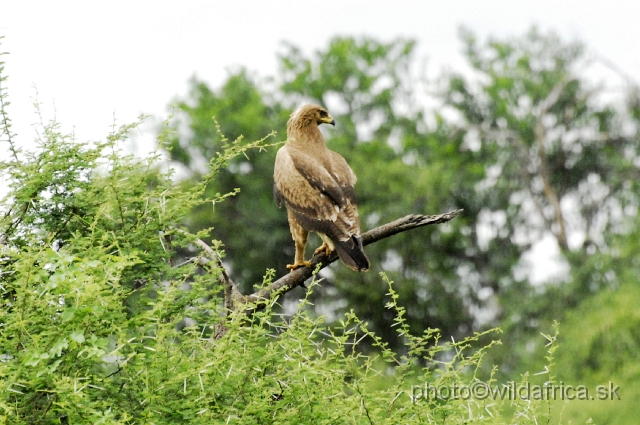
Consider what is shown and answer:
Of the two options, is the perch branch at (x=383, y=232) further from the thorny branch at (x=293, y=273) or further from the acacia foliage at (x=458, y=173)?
the acacia foliage at (x=458, y=173)

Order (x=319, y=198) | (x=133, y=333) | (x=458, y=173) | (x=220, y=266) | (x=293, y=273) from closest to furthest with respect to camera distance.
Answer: (x=133, y=333) → (x=220, y=266) → (x=293, y=273) → (x=319, y=198) → (x=458, y=173)

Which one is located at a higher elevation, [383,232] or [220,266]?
[220,266]

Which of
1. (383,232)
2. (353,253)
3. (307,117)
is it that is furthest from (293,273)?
(307,117)

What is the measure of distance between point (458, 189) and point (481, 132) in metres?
4.55

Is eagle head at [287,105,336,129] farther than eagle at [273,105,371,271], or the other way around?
eagle head at [287,105,336,129]

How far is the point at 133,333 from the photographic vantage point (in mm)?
5965

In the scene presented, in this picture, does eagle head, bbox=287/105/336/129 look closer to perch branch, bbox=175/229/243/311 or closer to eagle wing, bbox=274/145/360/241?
eagle wing, bbox=274/145/360/241

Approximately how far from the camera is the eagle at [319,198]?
28.6 feet

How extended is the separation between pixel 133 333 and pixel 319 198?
3.51 metres

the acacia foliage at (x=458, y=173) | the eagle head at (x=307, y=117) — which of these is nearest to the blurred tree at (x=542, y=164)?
the acacia foliage at (x=458, y=173)

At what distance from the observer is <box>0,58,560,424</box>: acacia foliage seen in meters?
5.53

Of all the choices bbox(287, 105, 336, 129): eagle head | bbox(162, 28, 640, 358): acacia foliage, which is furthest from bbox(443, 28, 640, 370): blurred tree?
bbox(287, 105, 336, 129): eagle head

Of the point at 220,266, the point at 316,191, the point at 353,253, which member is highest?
the point at 220,266

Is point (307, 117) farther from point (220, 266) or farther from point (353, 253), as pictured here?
point (220, 266)
